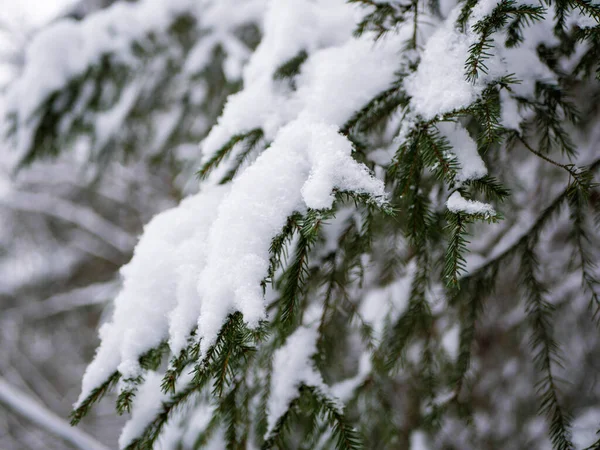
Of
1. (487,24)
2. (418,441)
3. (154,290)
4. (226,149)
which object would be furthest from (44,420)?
(487,24)

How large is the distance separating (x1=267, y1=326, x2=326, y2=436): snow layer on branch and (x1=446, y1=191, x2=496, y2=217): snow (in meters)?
0.60

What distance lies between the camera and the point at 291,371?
100cm

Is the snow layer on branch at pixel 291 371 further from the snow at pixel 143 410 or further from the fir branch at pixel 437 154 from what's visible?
the fir branch at pixel 437 154

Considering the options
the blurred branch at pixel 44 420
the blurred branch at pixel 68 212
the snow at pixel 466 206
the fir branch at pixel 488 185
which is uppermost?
the blurred branch at pixel 68 212

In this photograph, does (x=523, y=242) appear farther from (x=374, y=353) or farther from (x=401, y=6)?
(x=401, y=6)

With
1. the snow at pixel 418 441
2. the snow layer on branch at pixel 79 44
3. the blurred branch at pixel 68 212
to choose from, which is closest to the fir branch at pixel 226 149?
the snow layer on branch at pixel 79 44

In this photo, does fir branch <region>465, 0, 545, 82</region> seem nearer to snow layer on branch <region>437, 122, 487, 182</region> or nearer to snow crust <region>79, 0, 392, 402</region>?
snow layer on branch <region>437, 122, 487, 182</region>

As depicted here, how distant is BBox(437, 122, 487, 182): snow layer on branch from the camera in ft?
2.52

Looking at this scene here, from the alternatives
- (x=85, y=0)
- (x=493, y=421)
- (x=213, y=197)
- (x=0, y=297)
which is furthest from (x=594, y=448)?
(x=0, y=297)

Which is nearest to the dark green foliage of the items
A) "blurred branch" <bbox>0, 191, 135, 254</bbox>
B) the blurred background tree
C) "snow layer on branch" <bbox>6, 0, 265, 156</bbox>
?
"snow layer on branch" <bbox>6, 0, 265, 156</bbox>

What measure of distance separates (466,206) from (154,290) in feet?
2.62

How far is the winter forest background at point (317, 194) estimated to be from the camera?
762mm

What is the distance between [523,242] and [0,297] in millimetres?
6468

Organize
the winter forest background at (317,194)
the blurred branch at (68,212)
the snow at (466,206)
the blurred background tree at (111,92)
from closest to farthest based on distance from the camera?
1. the snow at (466,206)
2. the winter forest background at (317,194)
3. the blurred background tree at (111,92)
4. the blurred branch at (68,212)
